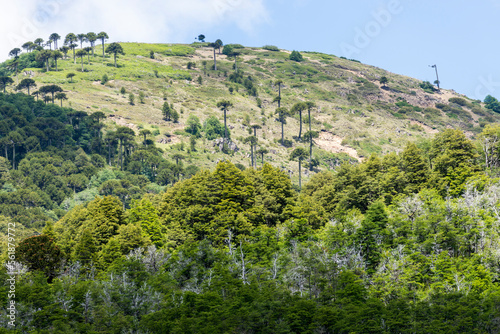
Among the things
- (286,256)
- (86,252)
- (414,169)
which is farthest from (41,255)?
(414,169)

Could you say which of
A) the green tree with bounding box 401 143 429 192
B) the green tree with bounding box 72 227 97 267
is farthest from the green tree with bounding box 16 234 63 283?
the green tree with bounding box 401 143 429 192

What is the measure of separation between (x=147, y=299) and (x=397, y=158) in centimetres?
5036

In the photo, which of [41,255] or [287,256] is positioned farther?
[41,255]

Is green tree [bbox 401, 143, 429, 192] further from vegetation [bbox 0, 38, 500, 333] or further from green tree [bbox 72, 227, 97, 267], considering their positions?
green tree [bbox 72, 227, 97, 267]

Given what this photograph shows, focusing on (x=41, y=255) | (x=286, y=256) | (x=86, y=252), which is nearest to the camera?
(x=286, y=256)

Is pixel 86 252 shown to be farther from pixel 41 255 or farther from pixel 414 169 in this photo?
pixel 414 169

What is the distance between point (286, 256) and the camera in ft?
245

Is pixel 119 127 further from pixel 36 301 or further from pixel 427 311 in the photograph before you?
pixel 427 311

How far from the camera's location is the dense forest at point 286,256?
207ft

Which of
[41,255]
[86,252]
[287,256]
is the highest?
[86,252]

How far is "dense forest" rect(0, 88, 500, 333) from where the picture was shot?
207 feet

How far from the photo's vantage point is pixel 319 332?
62.6m

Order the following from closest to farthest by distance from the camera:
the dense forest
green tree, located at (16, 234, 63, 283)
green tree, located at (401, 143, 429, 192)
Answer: the dense forest < green tree, located at (16, 234, 63, 283) < green tree, located at (401, 143, 429, 192)

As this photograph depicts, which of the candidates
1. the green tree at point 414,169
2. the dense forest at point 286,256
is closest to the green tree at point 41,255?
the dense forest at point 286,256
